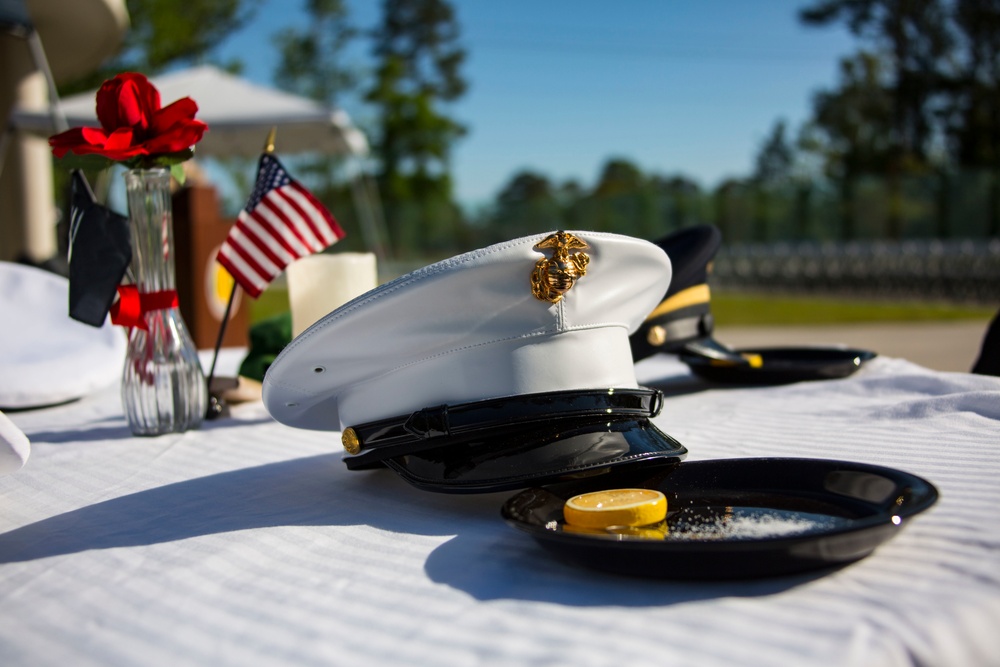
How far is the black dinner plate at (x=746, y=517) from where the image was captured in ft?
1.93

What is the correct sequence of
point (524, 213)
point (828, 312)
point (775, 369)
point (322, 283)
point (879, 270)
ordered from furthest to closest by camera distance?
point (524, 213) < point (879, 270) < point (828, 312) < point (775, 369) < point (322, 283)

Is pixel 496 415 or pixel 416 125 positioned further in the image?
pixel 416 125

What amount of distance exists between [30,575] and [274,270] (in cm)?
74

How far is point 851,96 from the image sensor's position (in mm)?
31641

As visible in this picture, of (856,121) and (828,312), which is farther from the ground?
(856,121)

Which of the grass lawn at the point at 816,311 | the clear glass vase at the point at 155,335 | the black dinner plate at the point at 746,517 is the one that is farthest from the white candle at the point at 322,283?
the grass lawn at the point at 816,311

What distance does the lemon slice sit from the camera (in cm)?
69

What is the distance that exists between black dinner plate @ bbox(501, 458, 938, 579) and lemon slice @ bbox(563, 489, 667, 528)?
0.06 ft

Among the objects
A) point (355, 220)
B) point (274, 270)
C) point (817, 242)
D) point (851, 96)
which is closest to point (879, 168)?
point (851, 96)

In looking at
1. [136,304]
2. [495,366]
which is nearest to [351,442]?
[495,366]

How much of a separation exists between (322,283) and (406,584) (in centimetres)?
76

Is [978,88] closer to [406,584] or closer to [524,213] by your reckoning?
[524,213]

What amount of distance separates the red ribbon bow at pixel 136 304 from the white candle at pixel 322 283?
0.18 metres

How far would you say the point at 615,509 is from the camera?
2.28ft
